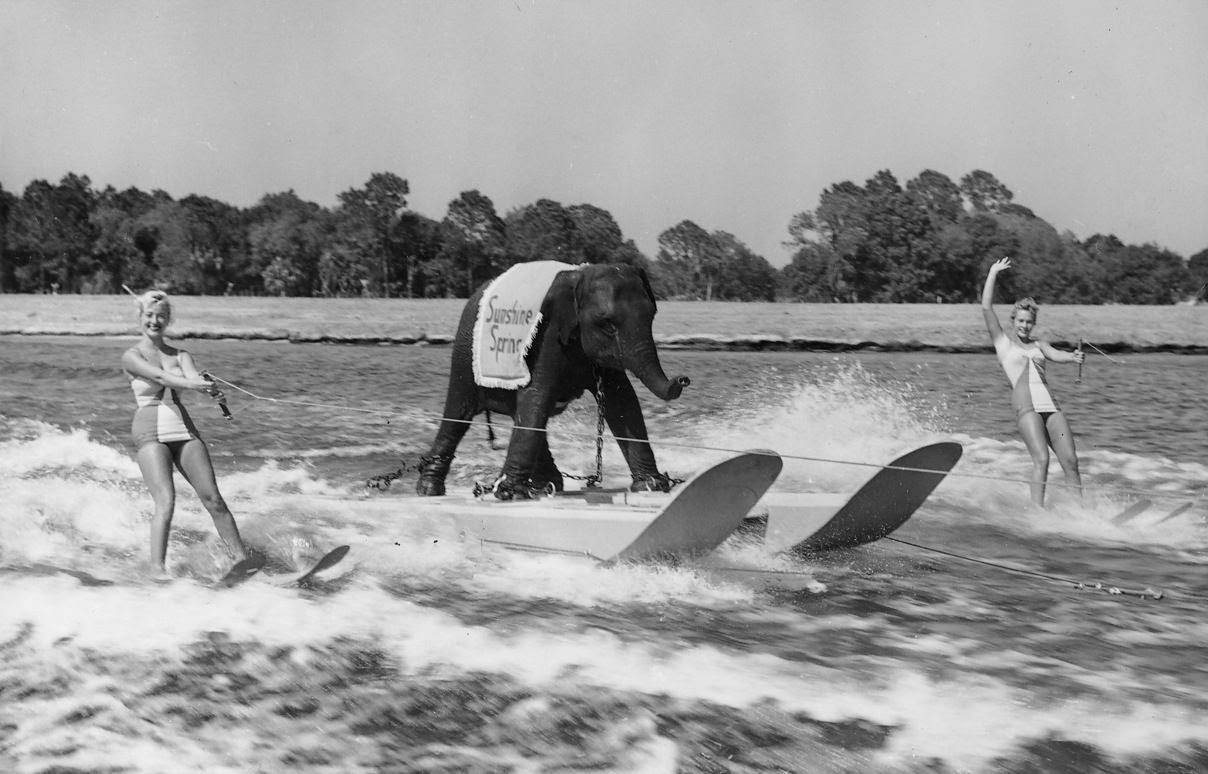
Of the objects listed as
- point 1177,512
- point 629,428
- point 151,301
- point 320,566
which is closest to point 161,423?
point 151,301

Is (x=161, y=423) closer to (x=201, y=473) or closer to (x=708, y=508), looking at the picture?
(x=201, y=473)

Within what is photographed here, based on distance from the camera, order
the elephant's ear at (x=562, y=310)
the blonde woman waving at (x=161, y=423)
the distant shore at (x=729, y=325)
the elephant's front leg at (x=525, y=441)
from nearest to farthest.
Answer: the blonde woman waving at (x=161, y=423), the elephant's front leg at (x=525, y=441), the elephant's ear at (x=562, y=310), the distant shore at (x=729, y=325)

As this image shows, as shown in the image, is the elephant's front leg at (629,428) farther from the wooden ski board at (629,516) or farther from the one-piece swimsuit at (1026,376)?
the one-piece swimsuit at (1026,376)

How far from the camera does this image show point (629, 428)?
8703mm

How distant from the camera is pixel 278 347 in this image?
30.0m

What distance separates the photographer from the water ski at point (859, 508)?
7602 millimetres

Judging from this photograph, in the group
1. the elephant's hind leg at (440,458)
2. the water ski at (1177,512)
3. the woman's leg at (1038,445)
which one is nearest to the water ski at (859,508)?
the woman's leg at (1038,445)

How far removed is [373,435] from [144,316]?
24.4 feet

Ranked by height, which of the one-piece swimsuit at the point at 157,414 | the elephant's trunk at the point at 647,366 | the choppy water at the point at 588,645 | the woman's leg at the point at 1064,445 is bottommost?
the choppy water at the point at 588,645

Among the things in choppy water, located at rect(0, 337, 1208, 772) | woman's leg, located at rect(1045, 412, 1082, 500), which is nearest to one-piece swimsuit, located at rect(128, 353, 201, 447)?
choppy water, located at rect(0, 337, 1208, 772)

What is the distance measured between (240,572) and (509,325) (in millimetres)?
2462

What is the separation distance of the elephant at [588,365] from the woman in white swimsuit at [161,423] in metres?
2.05

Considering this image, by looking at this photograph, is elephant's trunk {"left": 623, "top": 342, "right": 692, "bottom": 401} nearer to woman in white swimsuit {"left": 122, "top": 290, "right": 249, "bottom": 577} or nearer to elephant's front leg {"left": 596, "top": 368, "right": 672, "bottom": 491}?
elephant's front leg {"left": 596, "top": 368, "right": 672, "bottom": 491}

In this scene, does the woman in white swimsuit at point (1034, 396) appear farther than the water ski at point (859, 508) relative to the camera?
Yes
